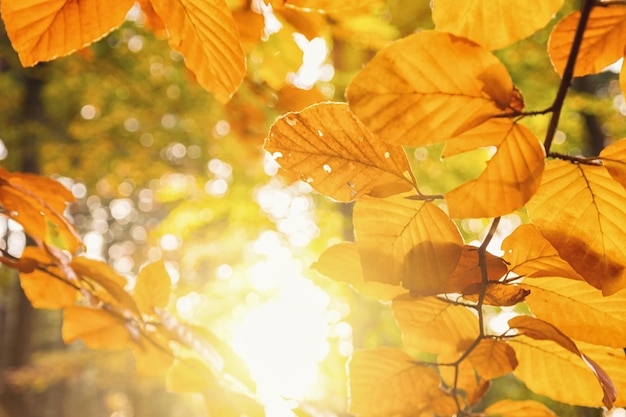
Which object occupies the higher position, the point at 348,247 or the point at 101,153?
the point at 348,247

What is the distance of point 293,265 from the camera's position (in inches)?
92.1

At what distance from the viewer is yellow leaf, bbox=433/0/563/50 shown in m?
0.24

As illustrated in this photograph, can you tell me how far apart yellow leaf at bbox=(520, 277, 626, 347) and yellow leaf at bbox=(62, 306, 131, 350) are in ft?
1.41

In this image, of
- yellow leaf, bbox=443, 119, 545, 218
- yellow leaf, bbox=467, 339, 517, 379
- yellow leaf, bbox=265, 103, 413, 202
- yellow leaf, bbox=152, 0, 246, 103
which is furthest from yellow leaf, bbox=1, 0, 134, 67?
yellow leaf, bbox=467, 339, 517, 379

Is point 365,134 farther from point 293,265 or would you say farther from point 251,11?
point 293,265

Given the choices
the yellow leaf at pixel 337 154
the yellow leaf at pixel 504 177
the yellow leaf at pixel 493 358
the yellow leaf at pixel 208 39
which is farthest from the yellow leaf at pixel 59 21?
the yellow leaf at pixel 493 358

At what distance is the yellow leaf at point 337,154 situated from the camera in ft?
0.88

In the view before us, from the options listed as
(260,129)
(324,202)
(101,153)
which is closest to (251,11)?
(260,129)

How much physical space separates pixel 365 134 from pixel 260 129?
131 centimetres

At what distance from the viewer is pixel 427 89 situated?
0.23m

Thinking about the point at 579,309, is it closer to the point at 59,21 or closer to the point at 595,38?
the point at 595,38

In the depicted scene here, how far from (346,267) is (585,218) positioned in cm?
17

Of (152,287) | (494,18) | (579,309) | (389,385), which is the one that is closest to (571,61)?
(494,18)

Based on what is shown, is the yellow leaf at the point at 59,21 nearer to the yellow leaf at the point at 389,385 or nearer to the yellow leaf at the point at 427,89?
the yellow leaf at the point at 427,89
